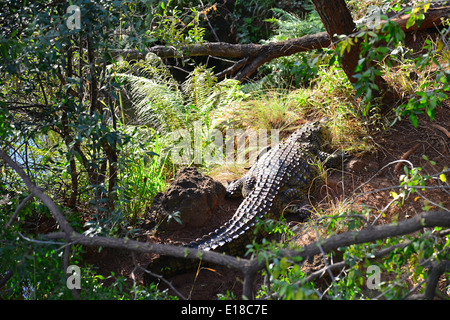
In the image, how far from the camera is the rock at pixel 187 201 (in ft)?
15.0

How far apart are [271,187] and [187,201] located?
965 mm

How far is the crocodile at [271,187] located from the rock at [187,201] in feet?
1.21

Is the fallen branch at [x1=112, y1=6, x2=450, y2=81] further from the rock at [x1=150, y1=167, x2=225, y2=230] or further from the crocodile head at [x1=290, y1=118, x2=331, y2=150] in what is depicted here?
the rock at [x1=150, y1=167, x2=225, y2=230]

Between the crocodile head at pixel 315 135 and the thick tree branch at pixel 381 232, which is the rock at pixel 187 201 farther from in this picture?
the thick tree branch at pixel 381 232

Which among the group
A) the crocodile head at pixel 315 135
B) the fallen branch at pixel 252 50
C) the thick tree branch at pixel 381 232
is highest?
the fallen branch at pixel 252 50

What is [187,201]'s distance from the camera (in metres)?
4.57

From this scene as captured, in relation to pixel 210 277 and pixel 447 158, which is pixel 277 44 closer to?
pixel 447 158

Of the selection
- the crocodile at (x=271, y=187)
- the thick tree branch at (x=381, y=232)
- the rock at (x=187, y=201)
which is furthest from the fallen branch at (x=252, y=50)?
the thick tree branch at (x=381, y=232)

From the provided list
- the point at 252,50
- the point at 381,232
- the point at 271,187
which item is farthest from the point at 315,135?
the point at 381,232

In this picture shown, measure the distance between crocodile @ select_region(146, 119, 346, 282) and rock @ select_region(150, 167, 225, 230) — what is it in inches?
14.5

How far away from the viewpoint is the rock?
4.57 metres

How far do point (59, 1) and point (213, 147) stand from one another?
3.07 m

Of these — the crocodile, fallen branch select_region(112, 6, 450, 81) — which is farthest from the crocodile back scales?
fallen branch select_region(112, 6, 450, 81)
